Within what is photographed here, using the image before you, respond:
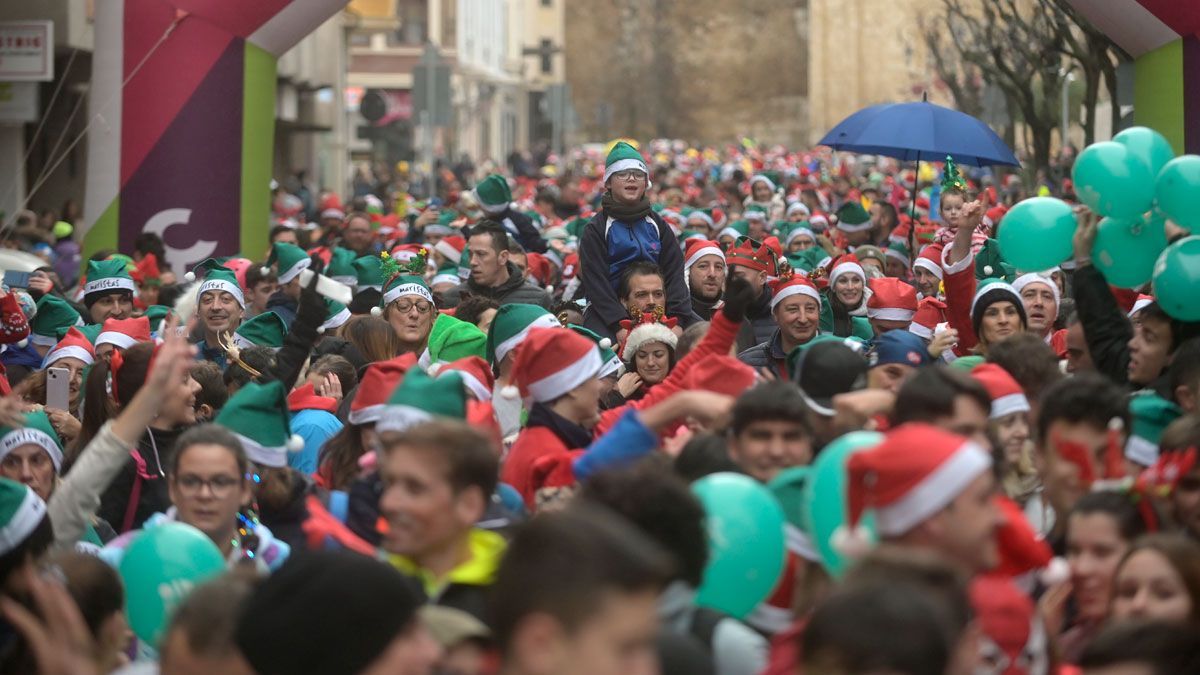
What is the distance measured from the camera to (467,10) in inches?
2660

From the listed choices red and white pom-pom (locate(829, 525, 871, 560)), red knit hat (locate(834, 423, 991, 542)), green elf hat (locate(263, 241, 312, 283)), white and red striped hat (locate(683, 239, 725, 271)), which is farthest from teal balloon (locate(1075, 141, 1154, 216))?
green elf hat (locate(263, 241, 312, 283))

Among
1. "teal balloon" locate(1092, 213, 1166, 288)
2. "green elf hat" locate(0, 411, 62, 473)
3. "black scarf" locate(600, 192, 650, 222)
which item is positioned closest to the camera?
"green elf hat" locate(0, 411, 62, 473)

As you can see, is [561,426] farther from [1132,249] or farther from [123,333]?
[123,333]

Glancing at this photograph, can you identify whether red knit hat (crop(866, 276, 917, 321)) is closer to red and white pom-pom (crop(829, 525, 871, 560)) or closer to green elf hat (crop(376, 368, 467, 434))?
green elf hat (crop(376, 368, 467, 434))

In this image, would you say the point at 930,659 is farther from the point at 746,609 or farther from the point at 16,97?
the point at 16,97

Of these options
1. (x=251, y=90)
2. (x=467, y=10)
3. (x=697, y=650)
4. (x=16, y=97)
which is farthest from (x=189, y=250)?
(x=467, y=10)

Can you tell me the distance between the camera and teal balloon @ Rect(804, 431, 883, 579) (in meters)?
4.58

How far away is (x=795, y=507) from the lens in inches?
199

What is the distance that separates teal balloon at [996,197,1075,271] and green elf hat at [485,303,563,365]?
1.66 metres

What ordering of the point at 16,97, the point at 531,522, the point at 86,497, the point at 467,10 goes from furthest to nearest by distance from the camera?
the point at 467,10 < the point at 16,97 < the point at 86,497 < the point at 531,522

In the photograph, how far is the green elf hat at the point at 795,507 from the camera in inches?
194

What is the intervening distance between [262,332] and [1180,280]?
483 cm

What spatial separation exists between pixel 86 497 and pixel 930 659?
10.1ft

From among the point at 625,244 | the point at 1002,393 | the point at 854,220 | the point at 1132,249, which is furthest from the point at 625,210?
the point at 854,220
